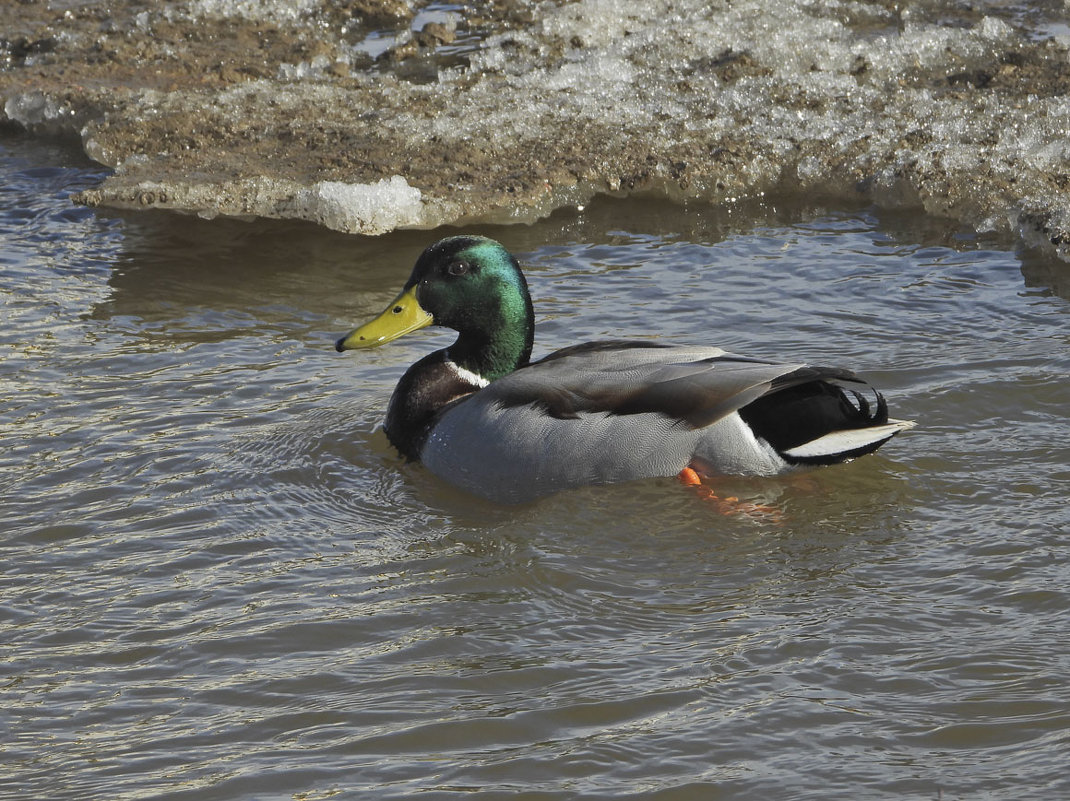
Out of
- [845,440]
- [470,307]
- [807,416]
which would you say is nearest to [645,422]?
[807,416]

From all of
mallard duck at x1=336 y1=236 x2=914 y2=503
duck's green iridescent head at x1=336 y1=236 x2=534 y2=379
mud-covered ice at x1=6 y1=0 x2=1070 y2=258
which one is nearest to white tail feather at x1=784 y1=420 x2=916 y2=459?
mallard duck at x1=336 y1=236 x2=914 y2=503

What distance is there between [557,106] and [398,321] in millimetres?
3187

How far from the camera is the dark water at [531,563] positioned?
3.50m

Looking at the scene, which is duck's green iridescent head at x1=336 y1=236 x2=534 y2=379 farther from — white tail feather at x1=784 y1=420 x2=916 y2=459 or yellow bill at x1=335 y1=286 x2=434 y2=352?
white tail feather at x1=784 y1=420 x2=916 y2=459

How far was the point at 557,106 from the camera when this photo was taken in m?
8.58

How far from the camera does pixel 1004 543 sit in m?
4.47

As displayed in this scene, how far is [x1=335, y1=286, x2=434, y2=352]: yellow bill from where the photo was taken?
5789mm

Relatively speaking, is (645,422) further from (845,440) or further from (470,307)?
(470,307)

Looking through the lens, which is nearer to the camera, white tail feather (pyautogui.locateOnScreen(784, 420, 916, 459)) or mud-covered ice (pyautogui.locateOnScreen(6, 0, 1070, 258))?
white tail feather (pyautogui.locateOnScreen(784, 420, 916, 459))

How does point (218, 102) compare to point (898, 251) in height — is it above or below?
above

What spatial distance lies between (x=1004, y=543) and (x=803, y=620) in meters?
0.84

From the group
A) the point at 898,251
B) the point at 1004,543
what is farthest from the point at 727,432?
the point at 898,251

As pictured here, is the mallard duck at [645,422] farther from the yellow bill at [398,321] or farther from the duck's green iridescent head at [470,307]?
the yellow bill at [398,321]

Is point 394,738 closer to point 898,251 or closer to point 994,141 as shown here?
point 898,251
